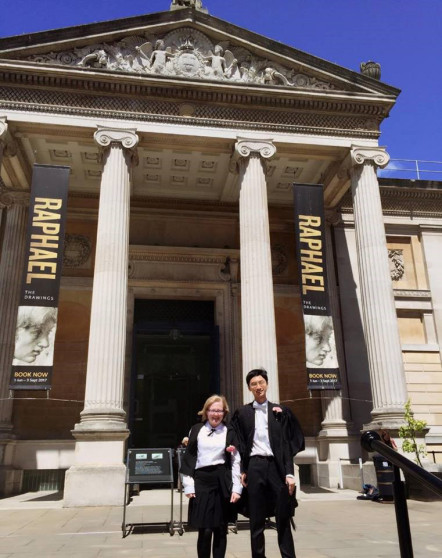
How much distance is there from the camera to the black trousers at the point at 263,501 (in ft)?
14.4

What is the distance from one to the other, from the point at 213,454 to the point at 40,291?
34.1 feet

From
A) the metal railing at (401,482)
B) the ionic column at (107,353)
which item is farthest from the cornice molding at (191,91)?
the metal railing at (401,482)

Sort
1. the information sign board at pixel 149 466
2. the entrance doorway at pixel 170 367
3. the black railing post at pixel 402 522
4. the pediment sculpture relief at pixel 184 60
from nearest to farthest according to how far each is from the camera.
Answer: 1. the black railing post at pixel 402 522
2. the information sign board at pixel 149 466
3. the pediment sculpture relief at pixel 184 60
4. the entrance doorway at pixel 170 367

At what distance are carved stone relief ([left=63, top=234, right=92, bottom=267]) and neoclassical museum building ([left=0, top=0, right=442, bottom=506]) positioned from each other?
54 mm

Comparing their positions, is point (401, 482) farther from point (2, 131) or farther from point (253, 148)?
point (2, 131)

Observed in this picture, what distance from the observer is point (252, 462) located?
4.60m

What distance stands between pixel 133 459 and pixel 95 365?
503cm

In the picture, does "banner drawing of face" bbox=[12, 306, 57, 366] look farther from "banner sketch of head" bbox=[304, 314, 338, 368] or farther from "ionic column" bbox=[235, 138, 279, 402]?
"banner sketch of head" bbox=[304, 314, 338, 368]

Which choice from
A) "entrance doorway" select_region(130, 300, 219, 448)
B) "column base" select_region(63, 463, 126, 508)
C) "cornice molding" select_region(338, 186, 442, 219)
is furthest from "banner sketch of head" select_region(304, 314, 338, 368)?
"cornice molding" select_region(338, 186, 442, 219)

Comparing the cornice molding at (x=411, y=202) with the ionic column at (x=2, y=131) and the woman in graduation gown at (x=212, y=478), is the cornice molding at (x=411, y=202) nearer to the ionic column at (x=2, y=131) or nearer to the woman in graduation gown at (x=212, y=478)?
the ionic column at (x=2, y=131)

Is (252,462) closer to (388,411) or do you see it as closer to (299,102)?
(388,411)

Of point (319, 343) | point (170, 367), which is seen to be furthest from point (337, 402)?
point (170, 367)

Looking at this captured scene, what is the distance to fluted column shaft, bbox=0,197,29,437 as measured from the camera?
52.6 ft

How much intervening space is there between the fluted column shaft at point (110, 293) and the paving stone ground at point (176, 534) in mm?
2514
